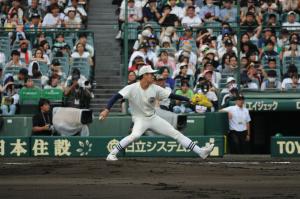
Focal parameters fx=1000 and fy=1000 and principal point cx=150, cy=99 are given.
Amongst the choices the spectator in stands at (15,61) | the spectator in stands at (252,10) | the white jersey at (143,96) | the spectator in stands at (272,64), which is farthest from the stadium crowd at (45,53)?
the white jersey at (143,96)

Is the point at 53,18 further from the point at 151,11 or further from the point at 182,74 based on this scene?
the point at 182,74

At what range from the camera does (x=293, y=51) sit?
81.7 ft

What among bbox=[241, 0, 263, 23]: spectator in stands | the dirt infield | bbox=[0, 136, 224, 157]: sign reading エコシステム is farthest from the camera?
bbox=[241, 0, 263, 23]: spectator in stands

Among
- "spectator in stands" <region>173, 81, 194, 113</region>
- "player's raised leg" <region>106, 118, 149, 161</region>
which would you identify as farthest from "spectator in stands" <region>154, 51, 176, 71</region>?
"player's raised leg" <region>106, 118, 149, 161</region>

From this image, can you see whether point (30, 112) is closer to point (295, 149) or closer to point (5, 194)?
point (295, 149)

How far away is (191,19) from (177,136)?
7.64 m

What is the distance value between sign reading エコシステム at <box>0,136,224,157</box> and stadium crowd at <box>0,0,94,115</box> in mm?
1690

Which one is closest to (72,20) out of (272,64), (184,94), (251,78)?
(184,94)

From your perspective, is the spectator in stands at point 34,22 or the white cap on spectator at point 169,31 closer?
the white cap on spectator at point 169,31

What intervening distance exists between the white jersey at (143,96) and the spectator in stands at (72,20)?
716 cm

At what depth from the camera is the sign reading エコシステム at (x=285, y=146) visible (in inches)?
856

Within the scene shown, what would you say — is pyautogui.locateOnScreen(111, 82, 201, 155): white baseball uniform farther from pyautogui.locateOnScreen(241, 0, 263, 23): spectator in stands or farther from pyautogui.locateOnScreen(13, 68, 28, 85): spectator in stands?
pyautogui.locateOnScreen(241, 0, 263, 23): spectator in stands

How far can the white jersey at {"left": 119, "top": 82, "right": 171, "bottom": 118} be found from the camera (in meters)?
19.1

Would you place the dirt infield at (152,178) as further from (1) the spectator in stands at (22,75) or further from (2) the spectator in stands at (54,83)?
(1) the spectator in stands at (22,75)
